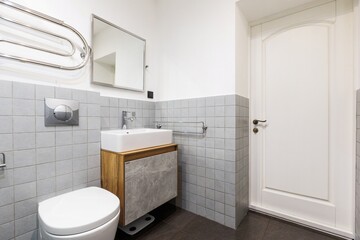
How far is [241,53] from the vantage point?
63.1 inches

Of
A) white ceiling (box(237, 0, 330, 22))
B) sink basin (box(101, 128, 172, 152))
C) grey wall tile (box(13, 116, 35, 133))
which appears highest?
white ceiling (box(237, 0, 330, 22))

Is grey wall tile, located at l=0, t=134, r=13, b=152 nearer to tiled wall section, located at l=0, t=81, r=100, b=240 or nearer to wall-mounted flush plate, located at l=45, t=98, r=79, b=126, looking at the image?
tiled wall section, located at l=0, t=81, r=100, b=240

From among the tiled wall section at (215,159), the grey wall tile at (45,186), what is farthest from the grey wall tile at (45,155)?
the tiled wall section at (215,159)

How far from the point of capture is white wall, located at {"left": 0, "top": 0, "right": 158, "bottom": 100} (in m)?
1.14

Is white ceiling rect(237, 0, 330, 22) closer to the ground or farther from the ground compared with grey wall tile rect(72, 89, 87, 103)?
farther from the ground

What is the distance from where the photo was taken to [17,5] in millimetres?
1026

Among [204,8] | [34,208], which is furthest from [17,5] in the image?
[204,8]

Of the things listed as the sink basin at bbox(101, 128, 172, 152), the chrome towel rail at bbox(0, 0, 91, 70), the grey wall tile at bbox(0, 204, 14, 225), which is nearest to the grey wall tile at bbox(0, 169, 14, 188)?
the grey wall tile at bbox(0, 204, 14, 225)

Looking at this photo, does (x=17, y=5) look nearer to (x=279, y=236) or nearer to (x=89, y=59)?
(x=89, y=59)

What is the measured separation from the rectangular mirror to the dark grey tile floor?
4.32 ft

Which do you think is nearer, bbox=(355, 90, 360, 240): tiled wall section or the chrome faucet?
bbox=(355, 90, 360, 240): tiled wall section

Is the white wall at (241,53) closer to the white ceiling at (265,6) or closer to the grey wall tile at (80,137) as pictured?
the white ceiling at (265,6)

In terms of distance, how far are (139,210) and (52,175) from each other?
0.67m

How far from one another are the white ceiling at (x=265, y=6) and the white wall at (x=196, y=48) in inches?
5.9
